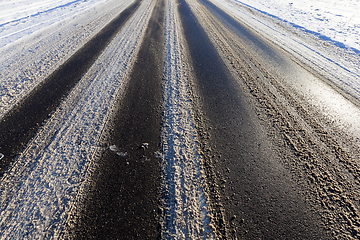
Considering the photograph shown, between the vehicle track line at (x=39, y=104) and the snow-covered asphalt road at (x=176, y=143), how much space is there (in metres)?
0.03

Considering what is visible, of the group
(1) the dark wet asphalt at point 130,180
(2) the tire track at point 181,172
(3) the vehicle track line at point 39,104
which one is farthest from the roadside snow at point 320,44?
(3) the vehicle track line at point 39,104

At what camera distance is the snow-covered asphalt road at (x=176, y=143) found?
6.73ft

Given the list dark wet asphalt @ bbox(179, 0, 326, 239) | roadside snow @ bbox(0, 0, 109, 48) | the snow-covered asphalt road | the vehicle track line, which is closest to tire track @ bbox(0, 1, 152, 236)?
the snow-covered asphalt road

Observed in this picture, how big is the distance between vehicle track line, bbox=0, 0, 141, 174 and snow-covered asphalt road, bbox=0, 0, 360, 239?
3 cm

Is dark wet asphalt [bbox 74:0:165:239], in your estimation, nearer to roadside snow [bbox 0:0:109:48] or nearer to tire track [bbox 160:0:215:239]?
tire track [bbox 160:0:215:239]

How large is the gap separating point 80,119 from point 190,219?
258 cm

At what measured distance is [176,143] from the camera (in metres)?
2.92

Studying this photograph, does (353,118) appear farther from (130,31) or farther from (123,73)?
(130,31)

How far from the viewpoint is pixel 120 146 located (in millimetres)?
2852

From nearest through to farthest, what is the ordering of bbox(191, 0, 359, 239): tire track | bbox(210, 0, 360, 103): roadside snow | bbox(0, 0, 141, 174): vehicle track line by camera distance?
bbox(191, 0, 359, 239): tire track < bbox(0, 0, 141, 174): vehicle track line < bbox(210, 0, 360, 103): roadside snow

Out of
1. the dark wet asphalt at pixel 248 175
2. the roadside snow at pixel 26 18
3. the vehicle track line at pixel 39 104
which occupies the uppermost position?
the roadside snow at pixel 26 18

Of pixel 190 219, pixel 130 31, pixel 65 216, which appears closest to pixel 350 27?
pixel 130 31

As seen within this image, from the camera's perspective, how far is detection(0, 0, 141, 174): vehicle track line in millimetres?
2850

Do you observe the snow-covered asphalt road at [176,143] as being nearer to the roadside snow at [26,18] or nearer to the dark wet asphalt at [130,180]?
the dark wet asphalt at [130,180]
